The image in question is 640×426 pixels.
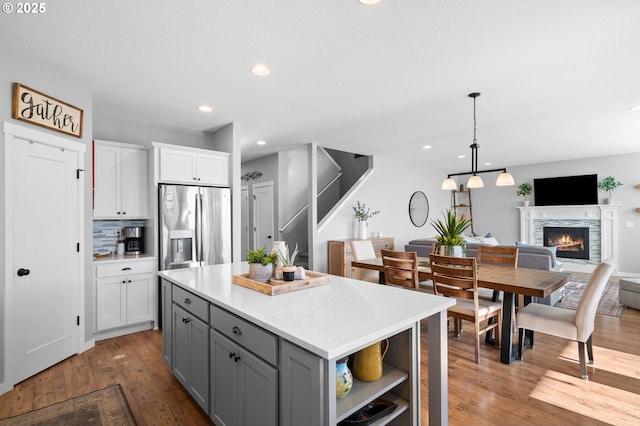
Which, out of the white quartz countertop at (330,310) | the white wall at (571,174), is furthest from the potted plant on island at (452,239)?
the white wall at (571,174)

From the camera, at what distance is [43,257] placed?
273cm

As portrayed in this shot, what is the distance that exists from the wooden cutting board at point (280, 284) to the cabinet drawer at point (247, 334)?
0.25 m

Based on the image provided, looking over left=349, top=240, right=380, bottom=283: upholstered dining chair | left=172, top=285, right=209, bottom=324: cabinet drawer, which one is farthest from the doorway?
left=349, top=240, right=380, bottom=283: upholstered dining chair

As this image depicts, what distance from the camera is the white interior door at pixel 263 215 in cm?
696

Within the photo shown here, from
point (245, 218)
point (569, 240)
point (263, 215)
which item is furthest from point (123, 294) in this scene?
point (569, 240)

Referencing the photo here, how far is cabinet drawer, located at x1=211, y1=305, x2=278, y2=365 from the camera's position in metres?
1.35

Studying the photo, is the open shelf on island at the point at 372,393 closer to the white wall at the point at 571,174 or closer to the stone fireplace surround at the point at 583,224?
the stone fireplace surround at the point at 583,224

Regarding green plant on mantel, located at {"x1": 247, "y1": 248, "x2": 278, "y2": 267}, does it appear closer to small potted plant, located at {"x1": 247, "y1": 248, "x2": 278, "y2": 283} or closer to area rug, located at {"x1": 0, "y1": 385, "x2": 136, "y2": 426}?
small potted plant, located at {"x1": 247, "y1": 248, "x2": 278, "y2": 283}

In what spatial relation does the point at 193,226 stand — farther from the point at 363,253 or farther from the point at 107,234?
the point at 363,253

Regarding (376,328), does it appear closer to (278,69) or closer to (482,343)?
(278,69)

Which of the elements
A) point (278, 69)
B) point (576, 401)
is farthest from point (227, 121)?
point (576, 401)

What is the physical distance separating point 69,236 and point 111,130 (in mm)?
1722

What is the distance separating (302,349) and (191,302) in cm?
118

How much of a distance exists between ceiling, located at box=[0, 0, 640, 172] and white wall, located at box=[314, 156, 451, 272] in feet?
7.56
